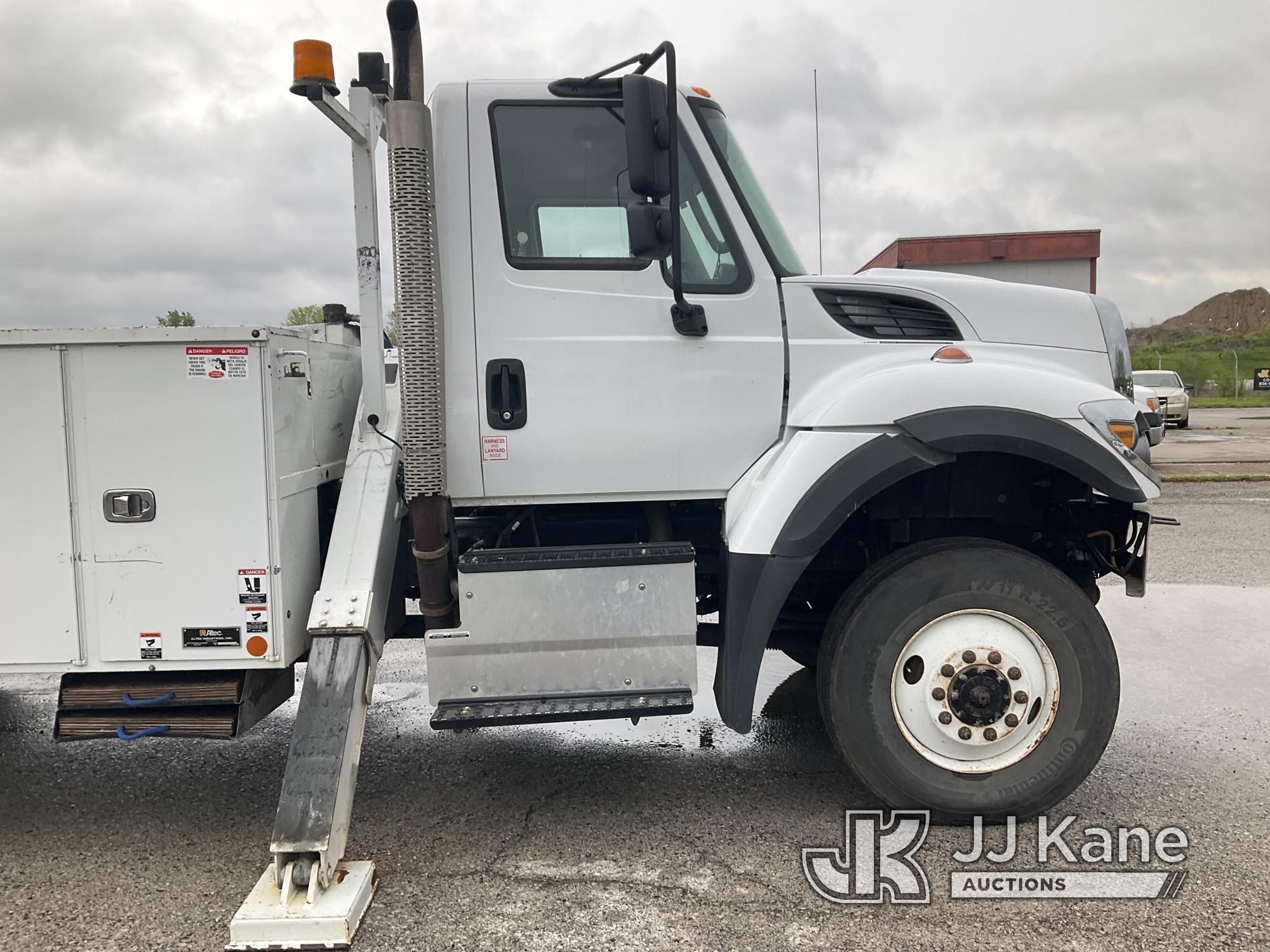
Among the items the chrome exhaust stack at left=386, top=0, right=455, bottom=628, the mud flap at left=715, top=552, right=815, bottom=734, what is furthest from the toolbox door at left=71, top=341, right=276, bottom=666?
the mud flap at left=715, top=552, right=815, bottom=734

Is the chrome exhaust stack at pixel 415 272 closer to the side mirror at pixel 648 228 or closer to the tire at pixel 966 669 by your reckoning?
the side mirror at pixel 648 228

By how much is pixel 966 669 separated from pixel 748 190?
6.34 feet

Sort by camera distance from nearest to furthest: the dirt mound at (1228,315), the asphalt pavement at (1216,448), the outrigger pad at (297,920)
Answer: the outrigger pad at (297,920)
the asphalt pavement at (1216,448)
the dirt mound at (1228,315)

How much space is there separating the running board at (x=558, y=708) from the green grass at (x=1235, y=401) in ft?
136

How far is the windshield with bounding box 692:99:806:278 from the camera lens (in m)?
3.64

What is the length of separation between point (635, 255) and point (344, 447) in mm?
1470

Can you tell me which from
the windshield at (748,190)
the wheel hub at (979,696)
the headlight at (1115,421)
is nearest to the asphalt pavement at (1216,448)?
the headlight at (1115,421)

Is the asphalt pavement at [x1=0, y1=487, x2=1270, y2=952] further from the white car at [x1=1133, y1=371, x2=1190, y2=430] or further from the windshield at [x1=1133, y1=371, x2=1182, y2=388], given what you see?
the windshield at [x1=1133, y1=371, x2=1182, y2=388]

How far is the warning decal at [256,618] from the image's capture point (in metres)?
3.29

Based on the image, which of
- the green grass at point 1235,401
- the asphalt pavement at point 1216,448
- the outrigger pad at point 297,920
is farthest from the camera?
the green grass at point 1235,401

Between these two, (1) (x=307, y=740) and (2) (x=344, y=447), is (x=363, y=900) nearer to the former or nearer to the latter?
(1) (x=307, y=740)

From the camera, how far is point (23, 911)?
120 inches

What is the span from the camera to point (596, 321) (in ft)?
11.7

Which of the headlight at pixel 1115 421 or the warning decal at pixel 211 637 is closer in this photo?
the warning decal at pixel 211 637
